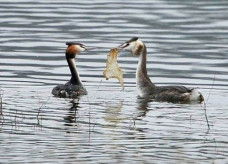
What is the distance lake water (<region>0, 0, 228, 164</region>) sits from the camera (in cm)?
1209

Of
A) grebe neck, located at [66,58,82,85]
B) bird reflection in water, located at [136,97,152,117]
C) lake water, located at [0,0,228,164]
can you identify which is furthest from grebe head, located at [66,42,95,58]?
bird reflection in water, located at [136,97,152,117]

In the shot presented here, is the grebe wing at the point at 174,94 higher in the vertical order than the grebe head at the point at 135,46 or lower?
lower

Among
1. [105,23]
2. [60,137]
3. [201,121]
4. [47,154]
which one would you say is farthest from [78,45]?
[105,23]

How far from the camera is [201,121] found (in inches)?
571

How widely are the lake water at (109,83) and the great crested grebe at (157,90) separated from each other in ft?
0.87

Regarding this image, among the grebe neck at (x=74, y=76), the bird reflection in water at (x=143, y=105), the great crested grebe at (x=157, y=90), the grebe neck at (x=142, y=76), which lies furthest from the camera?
the grebe neck at (x=74, y=76)

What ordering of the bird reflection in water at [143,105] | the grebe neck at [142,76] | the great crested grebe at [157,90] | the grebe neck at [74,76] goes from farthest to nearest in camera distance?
the grebe neck at [74,76] < the grebe neck at [142,76] < the great crested grebe at [157,90] < the bird reflection in water at [143,105]

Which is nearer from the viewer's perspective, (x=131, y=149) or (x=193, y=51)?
(x=131, y=149)

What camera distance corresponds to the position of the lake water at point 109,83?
1209cm

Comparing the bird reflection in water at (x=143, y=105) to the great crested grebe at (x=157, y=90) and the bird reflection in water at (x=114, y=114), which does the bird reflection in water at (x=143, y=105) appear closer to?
the great crested grebe at (x=157, y=90)

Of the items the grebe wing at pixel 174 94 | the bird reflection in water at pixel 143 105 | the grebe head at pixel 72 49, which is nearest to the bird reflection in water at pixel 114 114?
the bird reflection in water at pixel 143 105

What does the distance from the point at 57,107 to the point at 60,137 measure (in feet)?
10.7

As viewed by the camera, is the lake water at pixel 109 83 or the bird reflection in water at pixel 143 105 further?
the bird reflection in water at pixel 143 105

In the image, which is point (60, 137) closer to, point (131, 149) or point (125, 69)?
point (131, 149)
